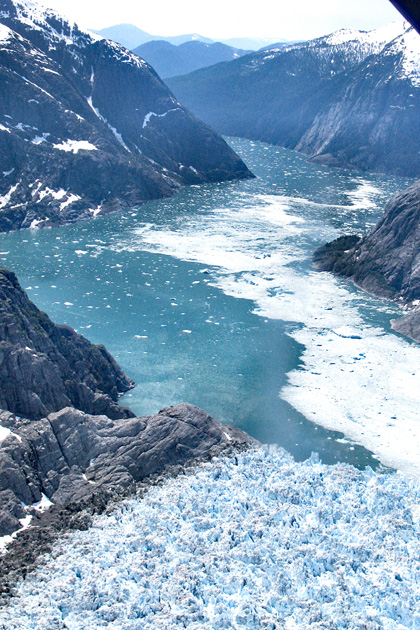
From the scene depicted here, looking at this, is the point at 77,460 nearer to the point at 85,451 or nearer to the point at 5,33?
the point at 85,451

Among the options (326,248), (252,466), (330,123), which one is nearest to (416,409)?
(252,466)

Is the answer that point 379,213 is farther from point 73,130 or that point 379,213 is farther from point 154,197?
point 73,130

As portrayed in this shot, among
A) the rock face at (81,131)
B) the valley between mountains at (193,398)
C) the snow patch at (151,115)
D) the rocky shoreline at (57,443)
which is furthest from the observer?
the snow patch at (151,115)

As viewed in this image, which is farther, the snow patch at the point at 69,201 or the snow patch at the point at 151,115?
the snow patch at the point at 151,115

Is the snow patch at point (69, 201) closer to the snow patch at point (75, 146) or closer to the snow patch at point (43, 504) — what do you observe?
the snow patch at point (75, 146)

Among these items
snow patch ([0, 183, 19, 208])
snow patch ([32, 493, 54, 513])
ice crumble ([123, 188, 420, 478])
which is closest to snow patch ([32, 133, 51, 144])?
snow patch ([0, 183, 19, 208])

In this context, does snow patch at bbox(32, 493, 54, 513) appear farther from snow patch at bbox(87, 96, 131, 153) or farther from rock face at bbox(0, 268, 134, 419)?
snow patch at bbox(87, 96, 131, 153)

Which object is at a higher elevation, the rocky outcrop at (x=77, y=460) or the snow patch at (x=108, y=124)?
the snow patch at (x=108, y=124)

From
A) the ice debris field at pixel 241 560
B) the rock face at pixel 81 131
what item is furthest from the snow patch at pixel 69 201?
the ice debris field at pixel 241 560
